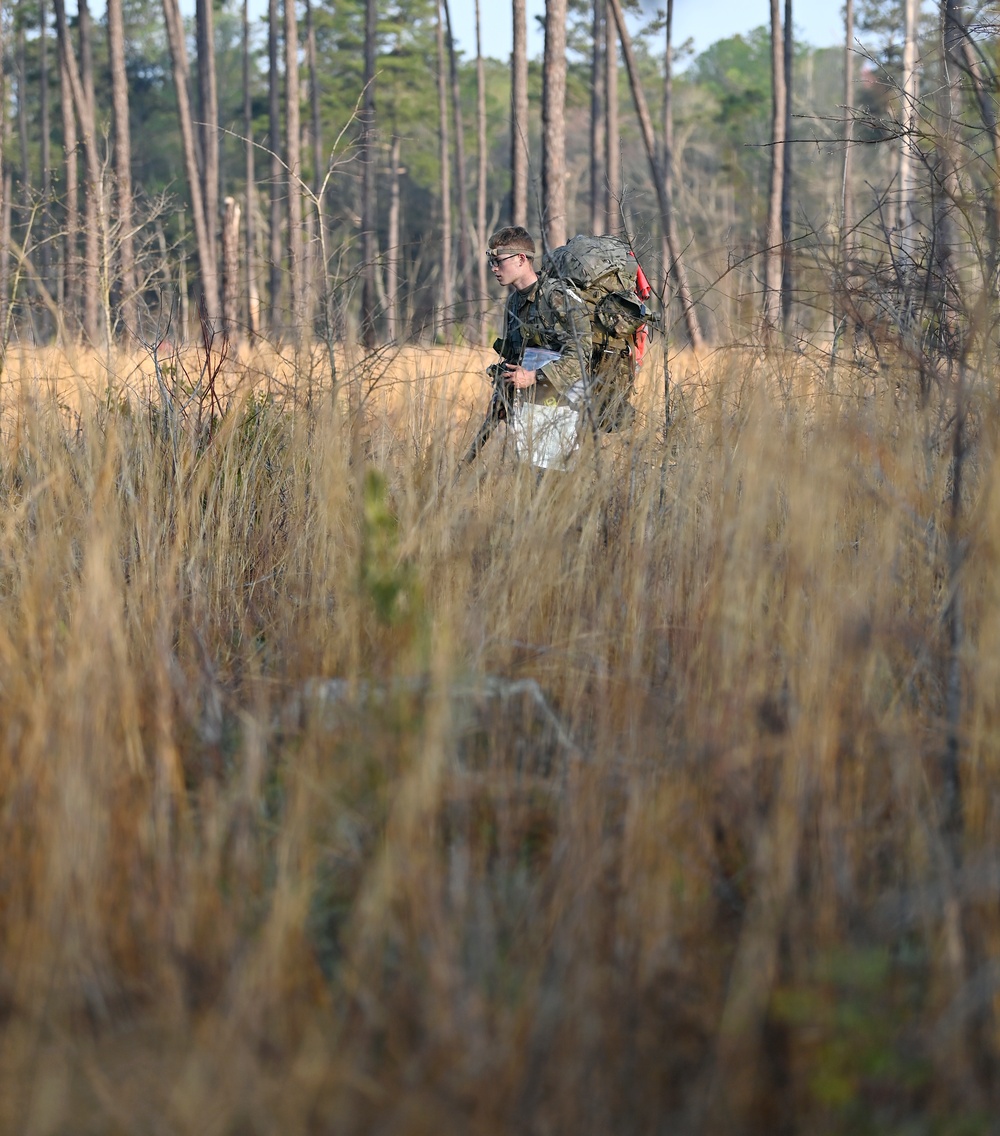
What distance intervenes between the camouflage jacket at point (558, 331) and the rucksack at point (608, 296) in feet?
0.22

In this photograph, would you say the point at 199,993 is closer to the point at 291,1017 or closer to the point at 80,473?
the point at 291,1017

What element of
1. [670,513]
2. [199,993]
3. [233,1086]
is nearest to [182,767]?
[199,993]

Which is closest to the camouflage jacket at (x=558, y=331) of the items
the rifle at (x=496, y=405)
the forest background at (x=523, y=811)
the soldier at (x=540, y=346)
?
the soldier at (x=540, y=346)

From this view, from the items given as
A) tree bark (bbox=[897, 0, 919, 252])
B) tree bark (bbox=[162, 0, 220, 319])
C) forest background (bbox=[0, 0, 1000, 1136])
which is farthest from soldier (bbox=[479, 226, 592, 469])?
tree bark (bbox=[162, 0, 220, 319])

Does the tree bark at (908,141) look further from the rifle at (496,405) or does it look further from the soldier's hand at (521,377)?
the rifle at (496,405)

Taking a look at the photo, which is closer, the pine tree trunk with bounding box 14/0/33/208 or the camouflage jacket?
the camouflage jacket

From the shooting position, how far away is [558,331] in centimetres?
435

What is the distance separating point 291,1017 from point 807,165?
41886mm

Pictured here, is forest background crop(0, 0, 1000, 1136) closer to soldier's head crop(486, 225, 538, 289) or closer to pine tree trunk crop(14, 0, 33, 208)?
soldier's head crop(486, 225, 538, 289)

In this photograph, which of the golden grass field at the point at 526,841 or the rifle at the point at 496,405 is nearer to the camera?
the golden grass field at the point at 526,841

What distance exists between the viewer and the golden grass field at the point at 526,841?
4.56ft

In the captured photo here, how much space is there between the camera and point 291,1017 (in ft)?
4.79

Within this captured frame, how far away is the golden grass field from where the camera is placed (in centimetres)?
139

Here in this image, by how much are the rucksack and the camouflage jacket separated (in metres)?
0.07
